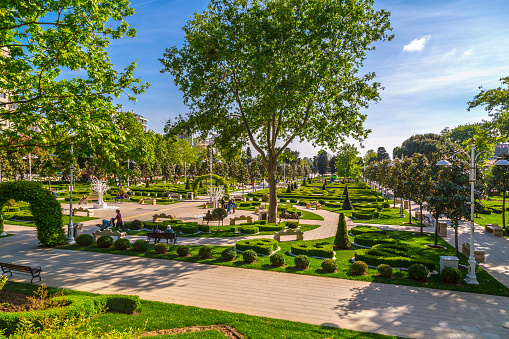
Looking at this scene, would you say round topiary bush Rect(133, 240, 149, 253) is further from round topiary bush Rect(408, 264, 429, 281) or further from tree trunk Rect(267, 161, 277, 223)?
round topiary bush Rect(408, 264, 429, 281)

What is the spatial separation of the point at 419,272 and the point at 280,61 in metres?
15.3

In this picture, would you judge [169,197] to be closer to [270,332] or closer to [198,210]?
[198,210]

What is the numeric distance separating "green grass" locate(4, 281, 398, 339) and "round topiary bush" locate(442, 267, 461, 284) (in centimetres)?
580

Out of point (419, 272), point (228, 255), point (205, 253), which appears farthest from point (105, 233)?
point (419, 272)

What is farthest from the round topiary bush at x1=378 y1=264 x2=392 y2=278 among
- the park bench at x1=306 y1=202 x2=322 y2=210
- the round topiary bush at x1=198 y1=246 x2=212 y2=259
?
the park bench at x1=306 y1=202 x2=322 y2=210

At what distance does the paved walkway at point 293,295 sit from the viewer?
8867mm

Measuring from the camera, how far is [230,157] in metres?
26.0

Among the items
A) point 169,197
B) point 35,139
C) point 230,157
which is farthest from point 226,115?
point 169,197

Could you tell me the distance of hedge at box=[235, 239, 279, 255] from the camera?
16.0 meters

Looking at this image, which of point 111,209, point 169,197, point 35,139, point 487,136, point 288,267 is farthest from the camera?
point 169,197

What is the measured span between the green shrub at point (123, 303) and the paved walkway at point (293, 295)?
137 centimetres

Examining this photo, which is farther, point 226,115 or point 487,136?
point 487,136

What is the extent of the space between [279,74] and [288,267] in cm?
1132

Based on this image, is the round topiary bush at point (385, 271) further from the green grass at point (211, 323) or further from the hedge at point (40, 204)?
the hedge at point (40, 204)
